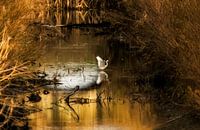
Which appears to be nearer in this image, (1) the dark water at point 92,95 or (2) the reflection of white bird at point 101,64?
(1) the dark water at point 92,95

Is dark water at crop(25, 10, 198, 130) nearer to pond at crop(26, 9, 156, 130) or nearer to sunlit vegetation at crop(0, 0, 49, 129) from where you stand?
pond at crop(26, 9, 156, 130)

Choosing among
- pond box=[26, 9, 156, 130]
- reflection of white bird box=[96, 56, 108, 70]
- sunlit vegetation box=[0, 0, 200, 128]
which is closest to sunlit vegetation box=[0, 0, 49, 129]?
sunlit vegetation box=[0, 0, 200, 128]

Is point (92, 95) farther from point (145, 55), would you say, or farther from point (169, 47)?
point (145, 55)

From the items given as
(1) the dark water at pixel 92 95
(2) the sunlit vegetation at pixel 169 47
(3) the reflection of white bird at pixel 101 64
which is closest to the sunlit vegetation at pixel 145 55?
(2) the sunlit vegetation at pixel 169 47

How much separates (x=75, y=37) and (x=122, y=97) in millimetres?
7023

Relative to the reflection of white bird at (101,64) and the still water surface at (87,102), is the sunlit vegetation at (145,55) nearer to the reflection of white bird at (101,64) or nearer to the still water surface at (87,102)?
the still water surface at (87,102)

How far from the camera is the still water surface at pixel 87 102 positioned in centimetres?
880

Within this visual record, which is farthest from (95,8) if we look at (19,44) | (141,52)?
(19,44)

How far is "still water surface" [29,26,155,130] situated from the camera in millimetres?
8805

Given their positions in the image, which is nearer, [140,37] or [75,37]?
[140,37]

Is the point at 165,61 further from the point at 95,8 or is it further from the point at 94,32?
the point at 95,8

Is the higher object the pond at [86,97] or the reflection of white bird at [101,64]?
the reflection of white bird at [101,64]

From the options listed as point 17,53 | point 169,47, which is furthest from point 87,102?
point 169,47

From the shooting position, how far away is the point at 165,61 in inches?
444
